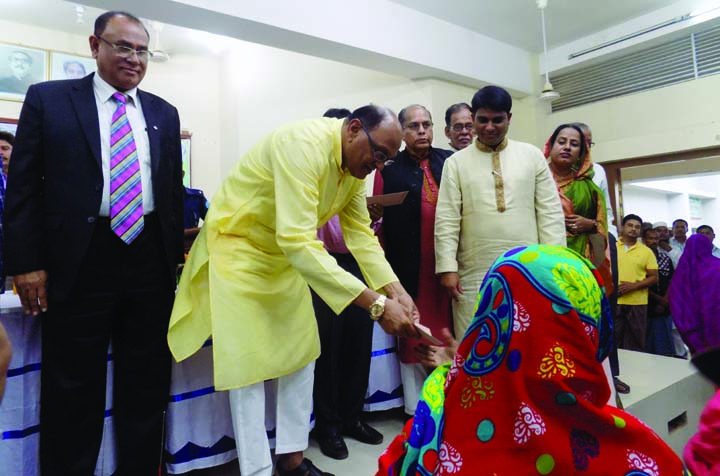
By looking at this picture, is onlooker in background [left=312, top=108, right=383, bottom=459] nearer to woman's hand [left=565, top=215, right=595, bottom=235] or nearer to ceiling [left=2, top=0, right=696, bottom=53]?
woman's hand [left=565, top=215, right=595, bottom=235]

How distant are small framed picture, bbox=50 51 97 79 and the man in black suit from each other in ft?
15.1

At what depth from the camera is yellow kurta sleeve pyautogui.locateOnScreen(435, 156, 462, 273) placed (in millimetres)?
2064

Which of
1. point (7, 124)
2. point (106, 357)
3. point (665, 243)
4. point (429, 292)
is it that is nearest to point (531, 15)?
point (665, 243)

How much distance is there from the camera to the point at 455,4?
4461mm

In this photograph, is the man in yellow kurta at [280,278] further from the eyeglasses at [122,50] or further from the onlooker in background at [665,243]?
the onlooker in background at [665,243]

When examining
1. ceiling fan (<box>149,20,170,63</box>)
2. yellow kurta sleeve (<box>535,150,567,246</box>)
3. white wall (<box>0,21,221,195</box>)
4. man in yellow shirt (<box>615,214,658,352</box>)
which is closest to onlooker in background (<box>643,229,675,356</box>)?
man in yellow shirt (<box>615,214,658,352</box>)

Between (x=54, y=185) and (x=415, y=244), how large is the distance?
1.52 meters

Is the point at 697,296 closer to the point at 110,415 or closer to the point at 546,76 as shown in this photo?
the point at 110,415

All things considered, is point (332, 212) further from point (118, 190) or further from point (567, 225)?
point (567, 225)

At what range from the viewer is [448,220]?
2.11 meters

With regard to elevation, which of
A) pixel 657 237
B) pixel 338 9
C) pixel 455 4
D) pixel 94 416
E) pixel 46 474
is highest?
pixel 455 4

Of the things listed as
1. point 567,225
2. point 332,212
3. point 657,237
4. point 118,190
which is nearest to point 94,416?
point 118,190

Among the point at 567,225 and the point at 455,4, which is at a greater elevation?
the point at 455,4

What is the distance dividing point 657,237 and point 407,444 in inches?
195
